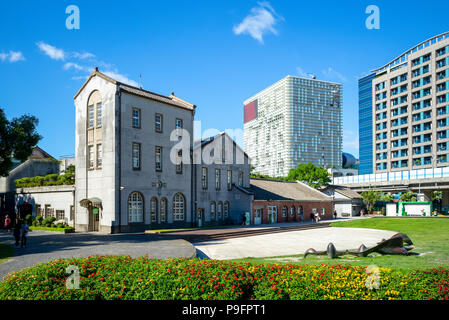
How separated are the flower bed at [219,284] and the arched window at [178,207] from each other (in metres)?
25.3

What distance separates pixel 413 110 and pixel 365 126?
50.8 metres

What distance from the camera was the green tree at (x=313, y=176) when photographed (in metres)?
66.7

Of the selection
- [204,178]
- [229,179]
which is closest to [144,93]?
[204,178]

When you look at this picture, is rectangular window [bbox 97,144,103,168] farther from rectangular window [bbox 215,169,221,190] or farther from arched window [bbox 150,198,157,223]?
rectangular window [bbox 215,169,221,190]

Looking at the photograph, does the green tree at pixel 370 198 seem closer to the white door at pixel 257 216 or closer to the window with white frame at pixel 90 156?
the white door at pixel 257 216

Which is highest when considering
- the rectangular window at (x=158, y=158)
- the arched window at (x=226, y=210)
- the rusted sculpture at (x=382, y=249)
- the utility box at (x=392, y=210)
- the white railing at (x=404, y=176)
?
the rectangular window at (x=158, y=158)

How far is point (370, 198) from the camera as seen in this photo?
6950 cm

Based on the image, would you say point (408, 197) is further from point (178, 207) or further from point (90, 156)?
point (90, 156)

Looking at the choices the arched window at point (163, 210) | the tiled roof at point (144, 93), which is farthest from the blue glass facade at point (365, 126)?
the arched window at point (163, 210)

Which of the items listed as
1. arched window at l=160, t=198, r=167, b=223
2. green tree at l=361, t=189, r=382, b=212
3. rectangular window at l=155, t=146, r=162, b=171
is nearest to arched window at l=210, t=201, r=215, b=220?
arched window at l=160, t=198, r=167, b=223

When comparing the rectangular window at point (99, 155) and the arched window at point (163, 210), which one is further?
the arched window at point (163, 210)

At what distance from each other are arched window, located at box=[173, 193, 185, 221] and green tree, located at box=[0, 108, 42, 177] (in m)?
13.8

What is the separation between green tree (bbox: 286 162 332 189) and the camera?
6669 centimetres

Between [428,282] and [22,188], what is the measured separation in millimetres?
43473
